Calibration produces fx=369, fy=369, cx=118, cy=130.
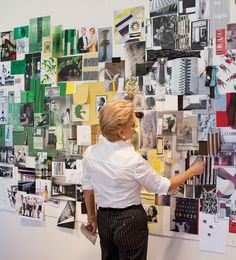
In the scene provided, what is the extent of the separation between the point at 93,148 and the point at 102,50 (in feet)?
1.89

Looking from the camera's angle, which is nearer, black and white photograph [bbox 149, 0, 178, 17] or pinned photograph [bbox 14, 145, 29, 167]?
black and white photograph [bbox 149, 0, 178, 17]

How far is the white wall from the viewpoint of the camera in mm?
1793

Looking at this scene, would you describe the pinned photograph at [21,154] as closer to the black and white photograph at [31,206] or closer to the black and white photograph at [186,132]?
the black and white photograph at [31,206]

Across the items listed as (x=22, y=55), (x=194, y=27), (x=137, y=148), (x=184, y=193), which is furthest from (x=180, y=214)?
(x=22, y=55)

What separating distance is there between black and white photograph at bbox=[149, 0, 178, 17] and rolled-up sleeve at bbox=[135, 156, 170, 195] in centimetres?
73

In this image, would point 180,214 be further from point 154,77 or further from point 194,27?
point 194,27

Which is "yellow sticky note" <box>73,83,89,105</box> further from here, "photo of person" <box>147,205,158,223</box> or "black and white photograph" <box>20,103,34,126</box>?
"photo of person" <box>147,205,158,223</box>

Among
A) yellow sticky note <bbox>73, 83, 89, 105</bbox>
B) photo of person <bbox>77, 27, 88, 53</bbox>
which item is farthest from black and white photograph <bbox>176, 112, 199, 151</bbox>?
photo of person <bbox>77, 27, 88, 53</bbox>

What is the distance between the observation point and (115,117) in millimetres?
1531

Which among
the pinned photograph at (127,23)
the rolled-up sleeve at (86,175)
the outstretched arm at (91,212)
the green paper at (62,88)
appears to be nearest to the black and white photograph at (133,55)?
the pinned photograph at (127,23)

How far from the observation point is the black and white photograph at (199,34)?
1670mm

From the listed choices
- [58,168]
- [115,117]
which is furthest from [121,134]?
[58,168]

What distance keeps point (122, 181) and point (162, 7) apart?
2.80 ft

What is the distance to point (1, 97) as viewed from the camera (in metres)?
2.32
